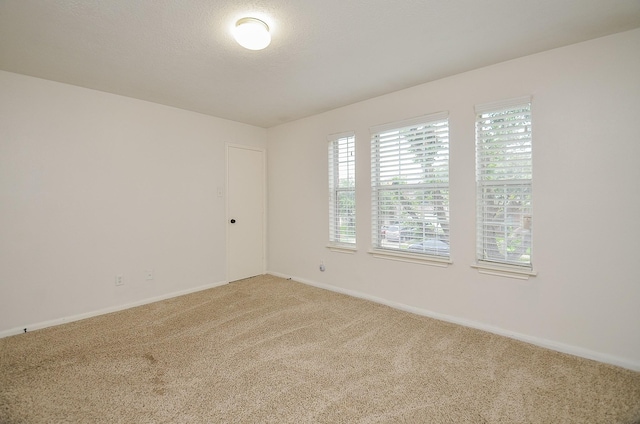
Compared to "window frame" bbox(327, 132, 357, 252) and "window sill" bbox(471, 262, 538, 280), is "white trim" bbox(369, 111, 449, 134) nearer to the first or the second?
"window frame" bbox(327, 132, 357, 252)

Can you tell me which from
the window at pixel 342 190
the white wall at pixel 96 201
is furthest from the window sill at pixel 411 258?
the white wall at pixel 96 201

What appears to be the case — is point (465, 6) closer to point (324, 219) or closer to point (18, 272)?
point (324, 219)

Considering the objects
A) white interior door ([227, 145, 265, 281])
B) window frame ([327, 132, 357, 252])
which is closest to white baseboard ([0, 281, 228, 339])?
white interior door ([227, 145, 265, 281])

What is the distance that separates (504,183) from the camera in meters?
2.64

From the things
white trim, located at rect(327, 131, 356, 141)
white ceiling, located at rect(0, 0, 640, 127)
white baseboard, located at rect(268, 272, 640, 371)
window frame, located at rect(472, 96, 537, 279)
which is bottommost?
white baseboard, located at rect(268, 272, 640, 371)

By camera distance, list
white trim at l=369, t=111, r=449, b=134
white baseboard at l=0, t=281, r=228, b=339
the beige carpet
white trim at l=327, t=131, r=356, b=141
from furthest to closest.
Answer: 1. white trim at l=327, t=131, r=356, b=141
2. white trim at l=369, t=111, r=449, b=134
3. white baseboard at l=0, t=281, r=228, b=339
4. the beige carpet

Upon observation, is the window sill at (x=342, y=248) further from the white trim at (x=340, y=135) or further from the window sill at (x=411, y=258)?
the white trim at (x=340, y=135)

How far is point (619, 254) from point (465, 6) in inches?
84.7

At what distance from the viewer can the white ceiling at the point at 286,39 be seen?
190cm

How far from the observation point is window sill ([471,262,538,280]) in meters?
2.52

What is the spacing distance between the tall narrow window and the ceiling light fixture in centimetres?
206

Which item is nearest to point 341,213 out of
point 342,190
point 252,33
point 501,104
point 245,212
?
point 342,190

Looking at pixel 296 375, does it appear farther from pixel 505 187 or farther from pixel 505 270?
pixel 505 187

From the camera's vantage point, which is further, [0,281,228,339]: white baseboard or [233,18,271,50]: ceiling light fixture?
[0,281,228,339]: white baseboard
